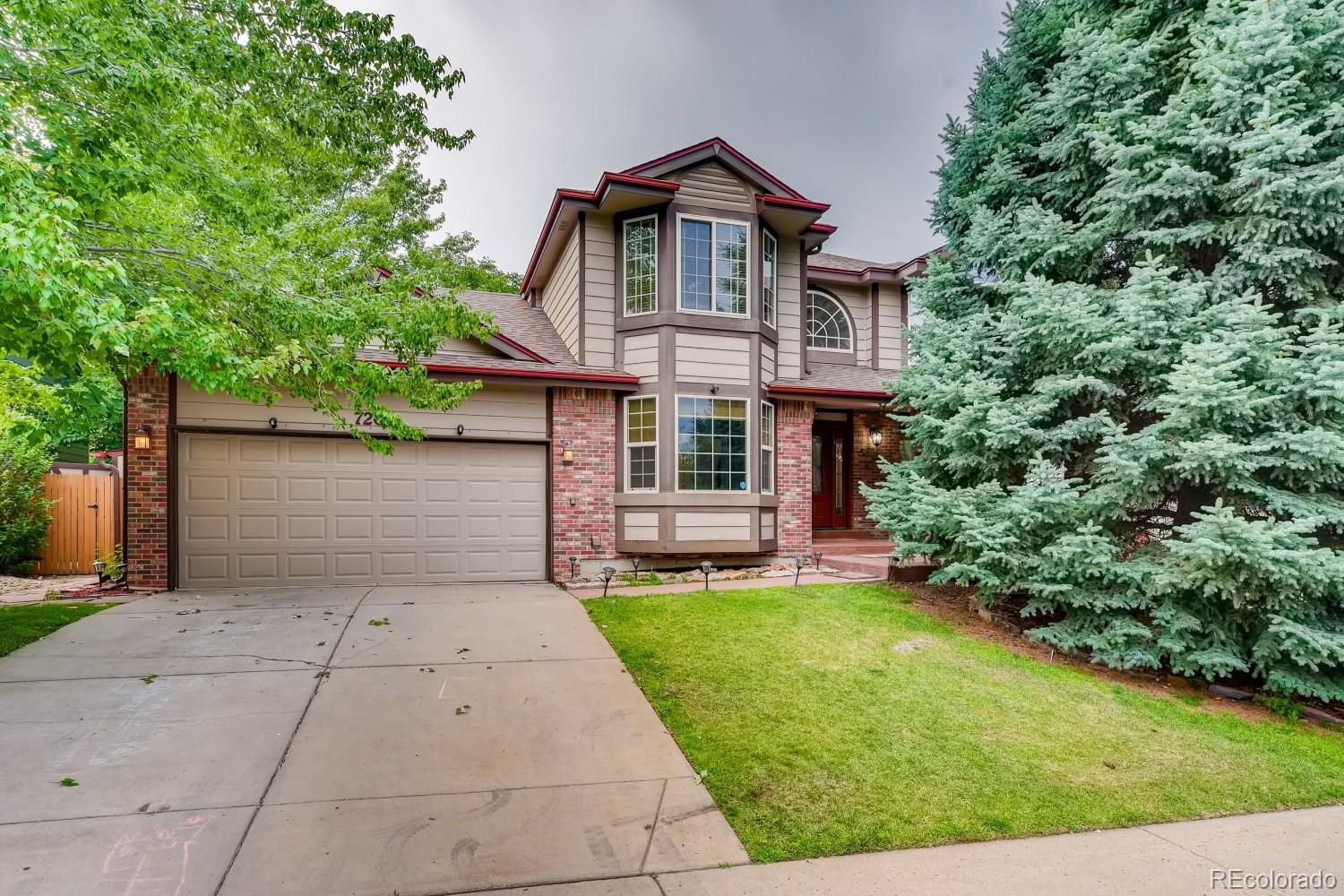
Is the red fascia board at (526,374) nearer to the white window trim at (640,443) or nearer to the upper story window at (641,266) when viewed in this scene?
the white window trim at (640,443)

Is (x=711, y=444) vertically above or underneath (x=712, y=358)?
underneath

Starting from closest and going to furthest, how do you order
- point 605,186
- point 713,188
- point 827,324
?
point 605,186 → point 713,188 → point 827,324

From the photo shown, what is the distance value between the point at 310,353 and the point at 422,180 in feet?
63.1

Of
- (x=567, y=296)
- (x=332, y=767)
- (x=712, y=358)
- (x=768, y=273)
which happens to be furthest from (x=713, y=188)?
(x=332, y=767)

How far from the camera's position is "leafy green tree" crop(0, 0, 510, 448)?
3596 mm

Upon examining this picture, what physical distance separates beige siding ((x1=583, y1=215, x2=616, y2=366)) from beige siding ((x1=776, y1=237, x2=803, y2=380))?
2.76 m

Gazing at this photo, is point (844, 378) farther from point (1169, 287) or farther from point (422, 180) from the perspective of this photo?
point (422, 180)

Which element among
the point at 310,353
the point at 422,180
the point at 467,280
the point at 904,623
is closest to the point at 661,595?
the point at 904,623

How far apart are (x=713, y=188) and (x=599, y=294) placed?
227cm

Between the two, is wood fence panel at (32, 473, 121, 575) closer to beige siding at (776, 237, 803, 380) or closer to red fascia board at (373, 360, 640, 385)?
red fascia board at (373, 360, 640, 385)

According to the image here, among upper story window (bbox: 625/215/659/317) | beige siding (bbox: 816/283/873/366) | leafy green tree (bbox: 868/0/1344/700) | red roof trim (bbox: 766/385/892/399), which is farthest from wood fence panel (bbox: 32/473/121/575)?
beige siding (bbox: 816/283/873/366)

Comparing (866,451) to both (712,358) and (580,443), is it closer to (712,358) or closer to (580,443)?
(712,358)

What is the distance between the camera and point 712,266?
9.62m

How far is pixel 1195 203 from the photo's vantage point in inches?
217
